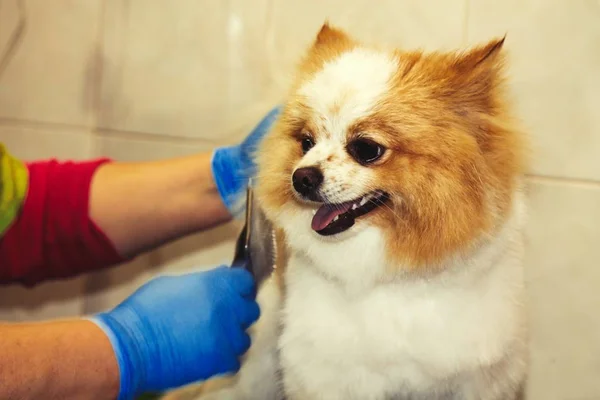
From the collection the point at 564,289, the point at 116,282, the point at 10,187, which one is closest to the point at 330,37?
the point at 564,289

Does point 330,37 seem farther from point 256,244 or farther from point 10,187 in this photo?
point 10,187

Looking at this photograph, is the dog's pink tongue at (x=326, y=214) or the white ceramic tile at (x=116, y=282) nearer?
the dog's pink tongue at (x=326, y=214)

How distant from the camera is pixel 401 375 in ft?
2.07

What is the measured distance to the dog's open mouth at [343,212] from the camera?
615 mm

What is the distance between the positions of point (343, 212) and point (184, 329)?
0.27 m

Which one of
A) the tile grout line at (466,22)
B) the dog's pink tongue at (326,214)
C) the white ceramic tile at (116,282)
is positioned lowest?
the white ceramic tile at (116,282)

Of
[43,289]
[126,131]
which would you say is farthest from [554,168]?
[43,289]

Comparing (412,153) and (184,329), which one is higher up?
(412,153)

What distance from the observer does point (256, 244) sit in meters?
0.77

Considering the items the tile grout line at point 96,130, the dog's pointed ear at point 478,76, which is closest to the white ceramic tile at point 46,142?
the tile grout line at point 96,130

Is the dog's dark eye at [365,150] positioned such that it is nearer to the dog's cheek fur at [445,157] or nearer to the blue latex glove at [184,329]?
the dog's cheek fur at [445,157]

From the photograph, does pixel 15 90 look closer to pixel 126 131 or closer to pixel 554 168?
pixel 126 131

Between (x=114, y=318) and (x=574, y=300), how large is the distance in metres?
0.60

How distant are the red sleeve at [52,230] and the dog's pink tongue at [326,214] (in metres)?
0.46
